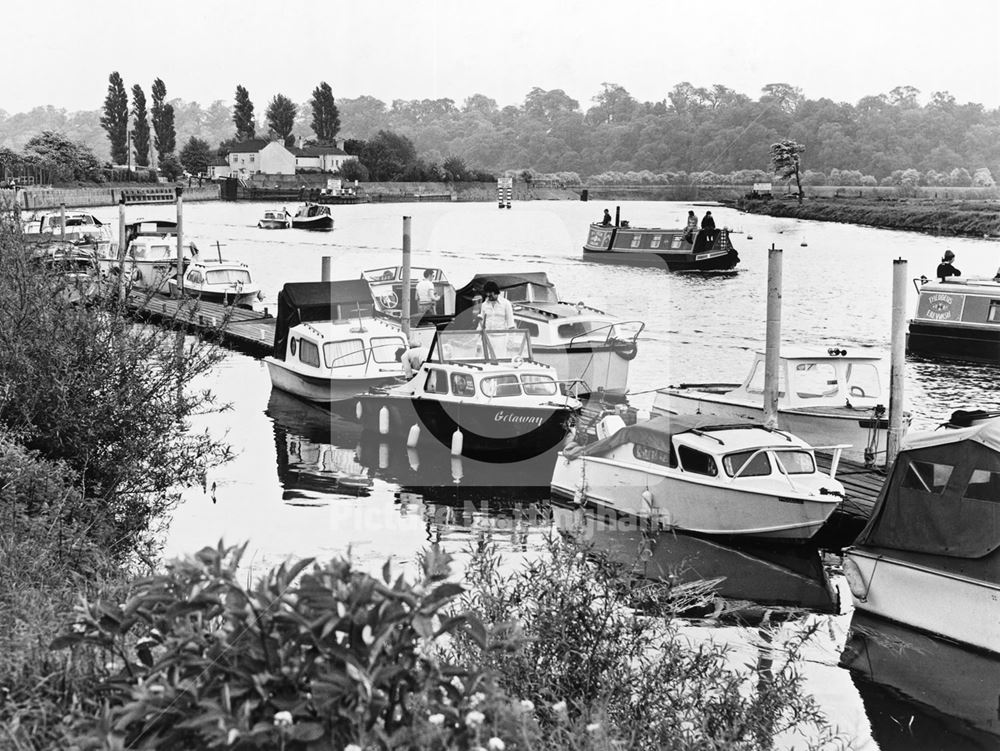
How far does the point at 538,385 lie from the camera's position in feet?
73.2

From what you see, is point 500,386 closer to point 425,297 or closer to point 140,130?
point 425,297

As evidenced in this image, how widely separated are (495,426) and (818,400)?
19.1 feet

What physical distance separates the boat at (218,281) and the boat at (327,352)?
39.0 ft

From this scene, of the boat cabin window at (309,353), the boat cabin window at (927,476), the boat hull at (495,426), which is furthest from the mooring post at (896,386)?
the boat cabin window at (309,353)

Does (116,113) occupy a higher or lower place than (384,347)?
higher

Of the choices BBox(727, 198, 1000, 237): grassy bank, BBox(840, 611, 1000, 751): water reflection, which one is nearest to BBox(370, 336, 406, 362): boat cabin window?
BBox(840, 611, 1000, 751): water reflection

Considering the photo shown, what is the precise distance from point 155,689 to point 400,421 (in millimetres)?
18550

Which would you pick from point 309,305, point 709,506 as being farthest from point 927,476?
point 309,305

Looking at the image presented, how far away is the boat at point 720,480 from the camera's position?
17156 millimetres

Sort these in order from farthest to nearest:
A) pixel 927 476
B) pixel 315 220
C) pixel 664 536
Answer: pixel 315 220 → pixel 664 536 → pixel 927 476

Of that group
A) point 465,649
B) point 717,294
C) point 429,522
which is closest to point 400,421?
point 429,522

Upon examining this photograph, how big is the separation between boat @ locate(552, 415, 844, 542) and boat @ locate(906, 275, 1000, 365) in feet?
69.5

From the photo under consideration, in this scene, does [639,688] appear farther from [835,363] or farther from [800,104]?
[800,104]

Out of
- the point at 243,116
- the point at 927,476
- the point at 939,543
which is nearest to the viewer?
the point at 939,543
